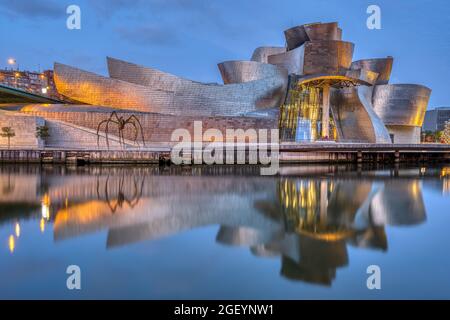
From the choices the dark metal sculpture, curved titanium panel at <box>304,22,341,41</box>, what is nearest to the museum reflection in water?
the dark metal sculpture

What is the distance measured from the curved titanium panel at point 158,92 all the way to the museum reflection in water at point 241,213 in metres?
13.9

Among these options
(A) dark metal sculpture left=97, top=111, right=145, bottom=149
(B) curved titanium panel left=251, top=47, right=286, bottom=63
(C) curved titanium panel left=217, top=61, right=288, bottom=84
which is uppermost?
(B) curved titanium panel left=251, top=47, right=286, bottom=63

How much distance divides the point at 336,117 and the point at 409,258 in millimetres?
28999

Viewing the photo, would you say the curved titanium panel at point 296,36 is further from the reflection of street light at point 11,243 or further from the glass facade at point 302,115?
the reflection of street light at point 11,243

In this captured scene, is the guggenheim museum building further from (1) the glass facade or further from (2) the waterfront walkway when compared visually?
(2) the waterfront walkway

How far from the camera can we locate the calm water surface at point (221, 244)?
12.6ft

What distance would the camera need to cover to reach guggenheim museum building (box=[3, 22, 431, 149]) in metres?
24.7

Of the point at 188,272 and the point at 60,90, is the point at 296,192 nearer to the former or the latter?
the point at 188,272

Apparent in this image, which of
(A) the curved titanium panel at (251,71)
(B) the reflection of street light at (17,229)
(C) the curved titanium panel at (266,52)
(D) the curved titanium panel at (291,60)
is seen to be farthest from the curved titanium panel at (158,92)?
(B) the reflection of street light at (17,229)

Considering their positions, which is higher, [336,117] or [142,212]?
[336,117]

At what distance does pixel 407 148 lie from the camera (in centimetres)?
2464

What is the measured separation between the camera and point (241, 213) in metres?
7.64

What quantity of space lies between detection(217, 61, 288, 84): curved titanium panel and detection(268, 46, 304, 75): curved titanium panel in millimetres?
1343
